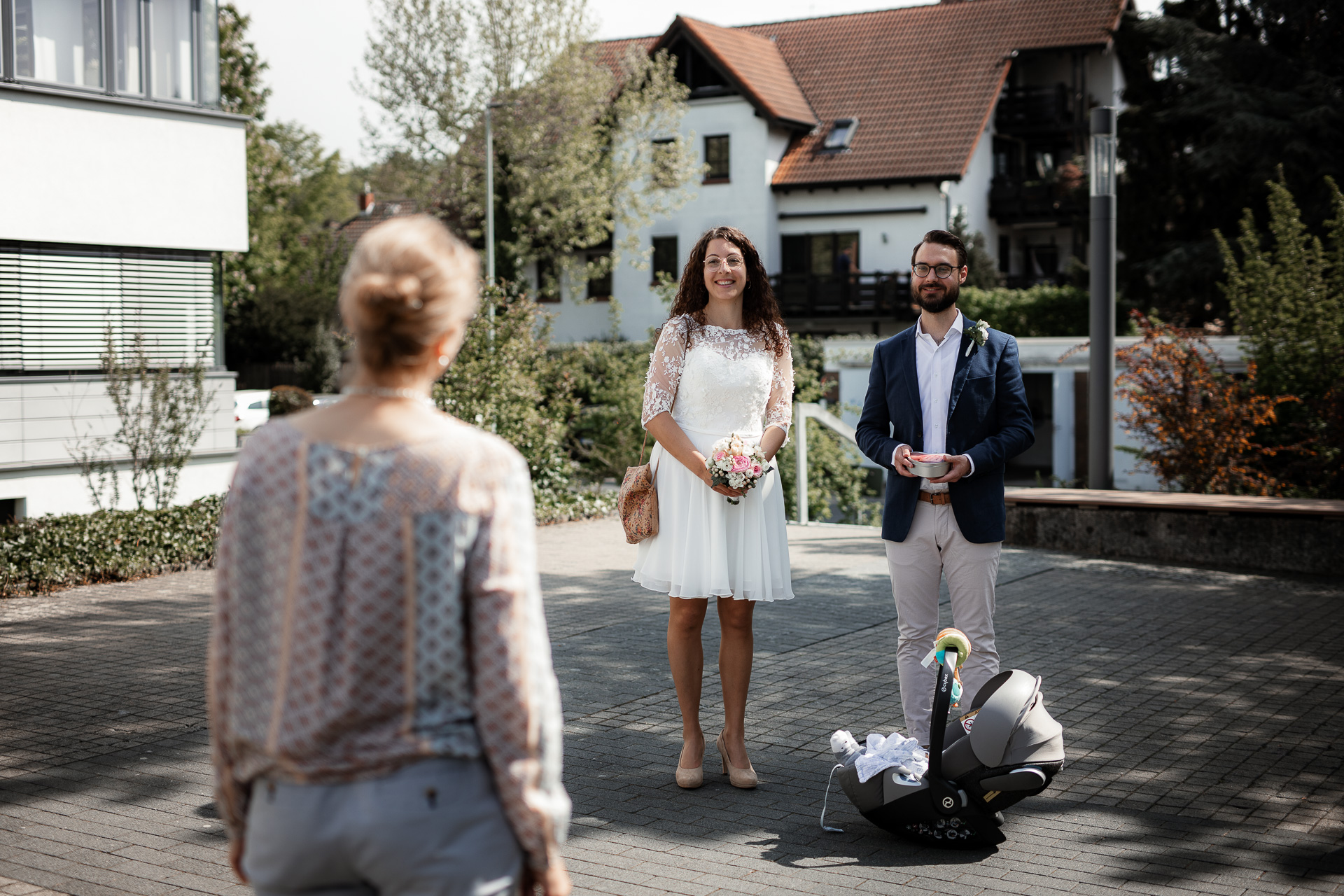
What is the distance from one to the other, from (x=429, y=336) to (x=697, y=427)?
318 cm

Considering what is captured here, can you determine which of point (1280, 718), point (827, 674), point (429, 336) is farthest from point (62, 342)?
point (429, 336)

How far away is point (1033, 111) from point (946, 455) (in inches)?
1584

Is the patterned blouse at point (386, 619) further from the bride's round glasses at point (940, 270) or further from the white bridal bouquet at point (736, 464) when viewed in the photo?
the bride's round glasses at point (940, 270)

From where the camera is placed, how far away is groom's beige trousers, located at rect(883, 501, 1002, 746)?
5238 millimetres

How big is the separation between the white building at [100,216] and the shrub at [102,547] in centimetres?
253

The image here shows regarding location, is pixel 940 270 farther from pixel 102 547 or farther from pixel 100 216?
pixel 100 216

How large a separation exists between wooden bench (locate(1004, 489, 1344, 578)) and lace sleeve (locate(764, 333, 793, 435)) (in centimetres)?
699

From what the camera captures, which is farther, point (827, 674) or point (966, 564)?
point (827, 674)

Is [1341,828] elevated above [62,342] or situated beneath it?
situated beneath

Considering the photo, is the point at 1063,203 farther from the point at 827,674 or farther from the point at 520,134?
the point at 827,674

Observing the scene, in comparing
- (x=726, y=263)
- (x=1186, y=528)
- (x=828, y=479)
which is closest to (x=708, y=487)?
(x=726, y=263)

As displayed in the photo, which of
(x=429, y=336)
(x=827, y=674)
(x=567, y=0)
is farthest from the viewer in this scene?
(x=567, y=0)

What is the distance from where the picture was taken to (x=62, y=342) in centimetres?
1347

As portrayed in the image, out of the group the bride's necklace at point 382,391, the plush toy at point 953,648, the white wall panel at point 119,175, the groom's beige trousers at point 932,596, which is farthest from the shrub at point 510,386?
the bride's necklace at point 382,391
